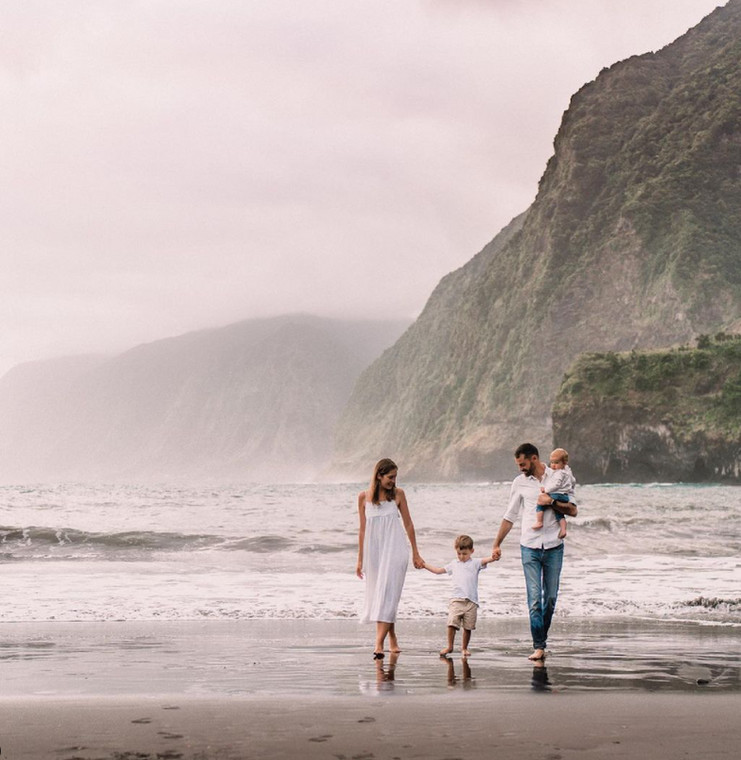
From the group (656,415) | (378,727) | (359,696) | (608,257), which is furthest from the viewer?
(608,257)

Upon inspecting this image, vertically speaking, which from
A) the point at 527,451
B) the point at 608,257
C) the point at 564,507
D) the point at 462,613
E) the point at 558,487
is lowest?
the point at 462,613

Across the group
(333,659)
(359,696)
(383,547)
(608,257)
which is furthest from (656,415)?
(359,696)

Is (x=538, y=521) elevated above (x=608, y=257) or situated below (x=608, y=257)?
below

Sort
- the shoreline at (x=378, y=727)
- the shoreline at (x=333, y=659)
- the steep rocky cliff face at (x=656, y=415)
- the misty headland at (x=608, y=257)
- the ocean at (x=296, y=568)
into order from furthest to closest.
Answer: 1. the misty headland at (x=608, y=257)
2. the steep rocky cliff face at (x=656, y=415)
3. the ocean at (x=296, y=568)
4. the shoreline at (x=333, y=659)
5. the shoreline at (x=378, y=727)

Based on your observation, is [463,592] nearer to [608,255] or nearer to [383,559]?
[383,559]

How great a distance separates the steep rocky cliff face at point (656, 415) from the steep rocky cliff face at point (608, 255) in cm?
1885

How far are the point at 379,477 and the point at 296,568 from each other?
37.1 feet

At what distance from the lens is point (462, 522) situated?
3559cm

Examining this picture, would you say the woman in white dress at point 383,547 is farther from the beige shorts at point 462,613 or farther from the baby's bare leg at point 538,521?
the baby's bare leg at point 538,521

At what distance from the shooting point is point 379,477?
370 inches

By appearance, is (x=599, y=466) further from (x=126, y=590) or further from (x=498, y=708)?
(x=498, y=708)

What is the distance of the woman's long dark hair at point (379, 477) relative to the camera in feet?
30.7

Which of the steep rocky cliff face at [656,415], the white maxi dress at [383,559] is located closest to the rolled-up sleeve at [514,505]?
the white maxi dress at [383,559]

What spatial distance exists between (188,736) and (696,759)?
8.20 ft
